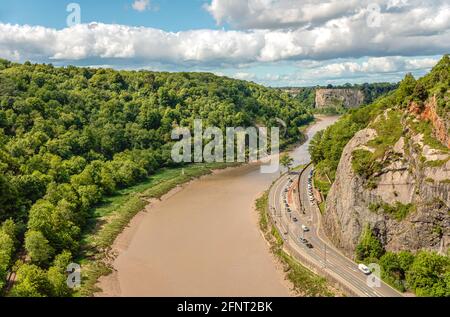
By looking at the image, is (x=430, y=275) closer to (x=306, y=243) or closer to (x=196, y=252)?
(x=306, y=243)

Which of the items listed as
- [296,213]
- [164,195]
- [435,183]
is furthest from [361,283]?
[164,195]

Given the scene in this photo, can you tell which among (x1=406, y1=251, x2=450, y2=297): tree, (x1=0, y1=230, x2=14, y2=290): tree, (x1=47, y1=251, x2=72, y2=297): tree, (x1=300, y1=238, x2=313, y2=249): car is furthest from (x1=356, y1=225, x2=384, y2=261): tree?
(x1=0, y1=230, x2=14, y2=290): tree

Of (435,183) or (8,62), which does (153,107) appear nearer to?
(8,62)

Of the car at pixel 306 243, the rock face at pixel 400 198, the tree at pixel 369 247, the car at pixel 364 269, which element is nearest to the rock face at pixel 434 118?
the rock face at pixel 400 198

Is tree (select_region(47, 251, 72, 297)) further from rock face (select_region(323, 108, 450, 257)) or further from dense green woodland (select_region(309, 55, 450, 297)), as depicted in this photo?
dense green woodland (select_region(309, 55, 450, 297))

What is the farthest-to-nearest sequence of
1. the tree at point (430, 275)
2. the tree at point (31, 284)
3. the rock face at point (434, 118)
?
1. the rock face at point (434, 118)
2. the tree at point (31, 284)
3. the tree at point (430, 275)

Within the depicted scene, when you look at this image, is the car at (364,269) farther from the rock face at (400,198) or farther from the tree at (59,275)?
the tree at (59,275)
